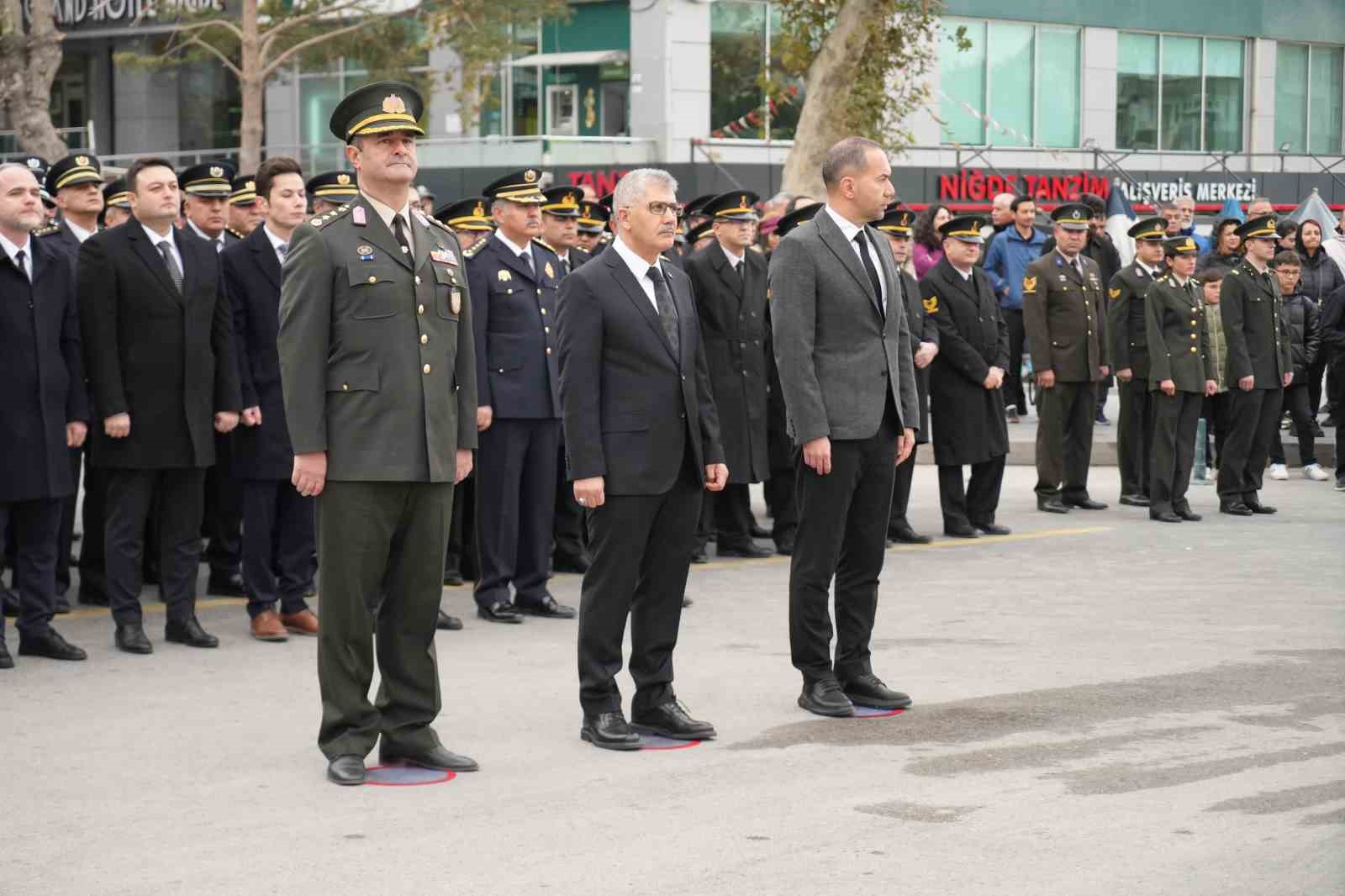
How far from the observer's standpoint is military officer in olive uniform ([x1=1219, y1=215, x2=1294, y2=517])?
1503 cm

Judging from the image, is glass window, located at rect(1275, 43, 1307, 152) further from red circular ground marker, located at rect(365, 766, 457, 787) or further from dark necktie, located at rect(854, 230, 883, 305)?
red circular ground marker, located at rect(365, 766, 457, 787)

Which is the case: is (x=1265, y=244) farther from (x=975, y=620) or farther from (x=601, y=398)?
(x=601, y=398)

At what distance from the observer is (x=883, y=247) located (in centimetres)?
820

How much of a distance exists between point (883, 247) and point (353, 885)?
3830 mm

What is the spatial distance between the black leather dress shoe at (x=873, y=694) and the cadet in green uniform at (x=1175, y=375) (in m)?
6.96

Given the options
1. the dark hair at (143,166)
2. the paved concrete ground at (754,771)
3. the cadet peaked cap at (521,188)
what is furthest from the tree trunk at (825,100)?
the dark hair at (143,166)

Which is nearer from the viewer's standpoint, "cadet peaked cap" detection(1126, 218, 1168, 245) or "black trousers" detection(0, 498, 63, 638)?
"black trousers" detection(0, 498, 63, 638)

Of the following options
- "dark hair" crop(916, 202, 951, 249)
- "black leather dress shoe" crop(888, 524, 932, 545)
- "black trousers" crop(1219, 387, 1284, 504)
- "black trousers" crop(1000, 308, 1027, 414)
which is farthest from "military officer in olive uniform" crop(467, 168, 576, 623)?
"black trousers" crop(1000, 308, 1027, 414)

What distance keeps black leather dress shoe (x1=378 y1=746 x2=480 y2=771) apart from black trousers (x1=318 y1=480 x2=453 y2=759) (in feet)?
0.07

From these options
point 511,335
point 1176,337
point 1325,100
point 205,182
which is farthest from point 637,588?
point 1325,100

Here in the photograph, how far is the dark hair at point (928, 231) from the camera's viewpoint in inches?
668

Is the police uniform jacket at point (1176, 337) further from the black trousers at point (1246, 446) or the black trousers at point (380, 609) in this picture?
the black trousers at point (380, 609)

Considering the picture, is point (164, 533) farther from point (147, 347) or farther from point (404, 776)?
point (404, 776)

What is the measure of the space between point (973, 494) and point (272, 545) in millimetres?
5824
